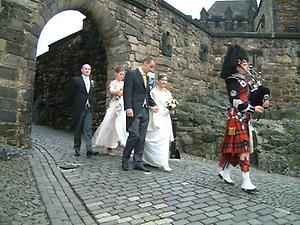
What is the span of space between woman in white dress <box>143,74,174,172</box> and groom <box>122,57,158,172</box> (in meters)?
0.31

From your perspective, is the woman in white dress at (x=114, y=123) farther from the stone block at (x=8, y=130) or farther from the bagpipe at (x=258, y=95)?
the bagpipe at (x=258, y=95)

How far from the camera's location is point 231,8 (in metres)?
44.7

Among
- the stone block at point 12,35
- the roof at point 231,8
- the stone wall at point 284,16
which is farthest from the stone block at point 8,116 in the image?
the roof at point 231,8

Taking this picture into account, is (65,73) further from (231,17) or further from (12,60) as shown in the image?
(231,17)

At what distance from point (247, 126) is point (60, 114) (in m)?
10.4

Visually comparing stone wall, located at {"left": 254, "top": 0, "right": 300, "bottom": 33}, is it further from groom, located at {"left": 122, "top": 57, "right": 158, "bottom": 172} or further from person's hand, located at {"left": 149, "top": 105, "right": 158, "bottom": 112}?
groom, located at {"left": 122, "top": 57, "right": 158, "bottom": 172}

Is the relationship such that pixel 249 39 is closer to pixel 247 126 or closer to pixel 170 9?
pixel 170 9

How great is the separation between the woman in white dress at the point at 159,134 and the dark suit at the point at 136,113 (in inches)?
12.3

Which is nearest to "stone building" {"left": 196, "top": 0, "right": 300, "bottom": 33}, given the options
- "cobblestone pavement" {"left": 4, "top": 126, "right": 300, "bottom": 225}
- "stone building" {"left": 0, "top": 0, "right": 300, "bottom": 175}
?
"stone building" {"left": 0, "top": 0, "right": 300, "bottom": 175}

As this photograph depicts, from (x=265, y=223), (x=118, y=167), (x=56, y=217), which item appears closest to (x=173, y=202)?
(x=265, y=223)

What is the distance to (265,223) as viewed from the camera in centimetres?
285

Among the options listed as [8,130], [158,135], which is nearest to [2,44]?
[8,130]

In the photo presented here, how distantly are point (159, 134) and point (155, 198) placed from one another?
1943 mm

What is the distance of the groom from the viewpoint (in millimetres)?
5004
